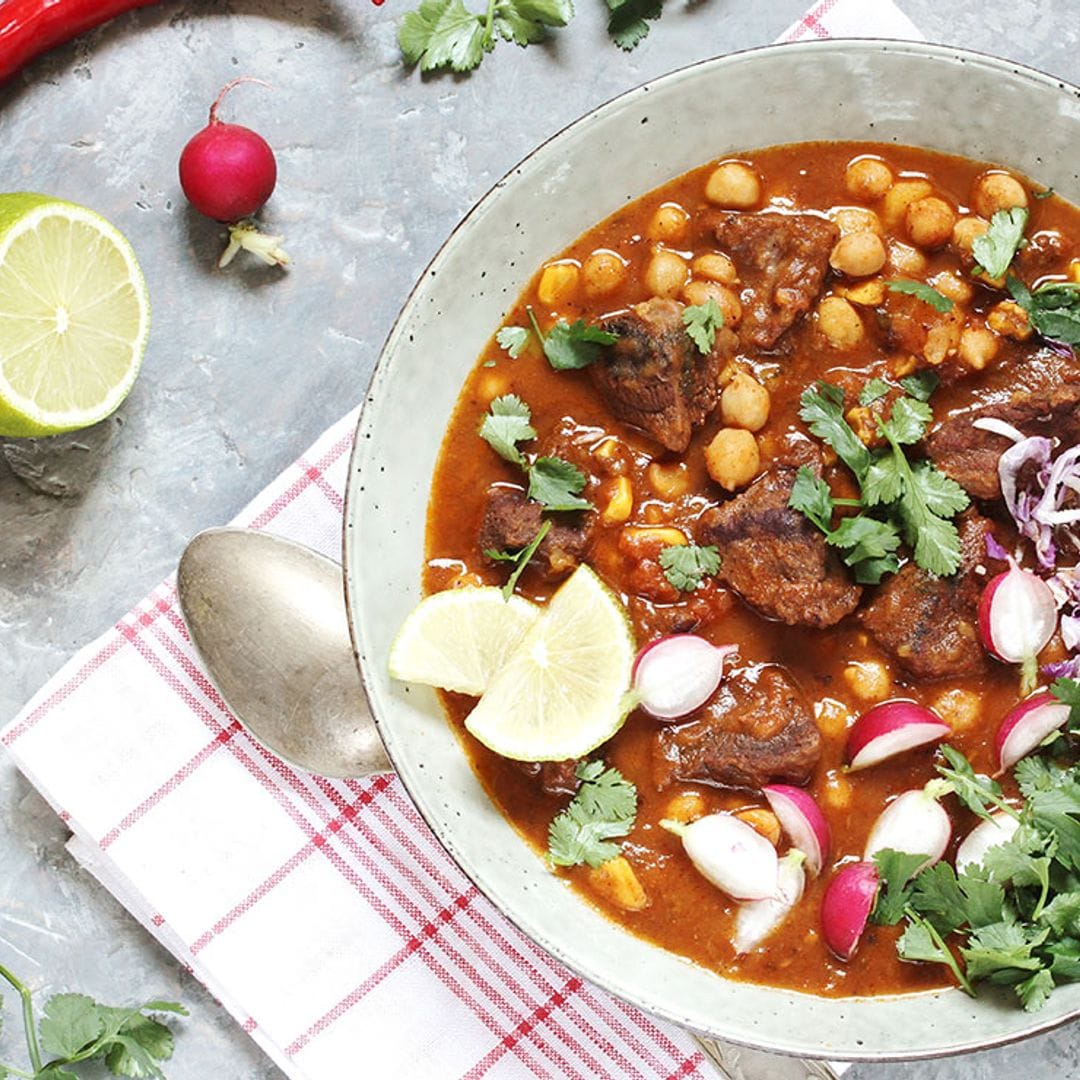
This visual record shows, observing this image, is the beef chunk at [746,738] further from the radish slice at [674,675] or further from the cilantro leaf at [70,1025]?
the cilantro leaf at [70,1025]

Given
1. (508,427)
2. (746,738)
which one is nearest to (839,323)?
(508,427)

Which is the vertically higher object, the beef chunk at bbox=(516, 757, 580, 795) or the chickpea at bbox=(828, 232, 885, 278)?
the chickpea at bbox=(828, 232, 885, 278)

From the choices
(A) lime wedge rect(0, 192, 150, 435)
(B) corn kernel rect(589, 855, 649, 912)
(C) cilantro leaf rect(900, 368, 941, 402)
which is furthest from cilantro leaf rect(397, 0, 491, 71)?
(B) corn kernel rect(589, 855, 649, 912)

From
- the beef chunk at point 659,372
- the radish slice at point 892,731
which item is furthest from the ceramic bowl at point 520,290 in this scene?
the radish slice at point 892,731

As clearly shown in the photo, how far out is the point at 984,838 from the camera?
12.7 ft

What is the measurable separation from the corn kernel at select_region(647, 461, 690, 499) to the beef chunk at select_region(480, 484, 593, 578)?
217mm

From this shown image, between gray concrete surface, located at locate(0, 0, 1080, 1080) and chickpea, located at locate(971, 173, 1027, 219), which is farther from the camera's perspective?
gray concrete surface, located at locate(0, 0, 1080, 1080)

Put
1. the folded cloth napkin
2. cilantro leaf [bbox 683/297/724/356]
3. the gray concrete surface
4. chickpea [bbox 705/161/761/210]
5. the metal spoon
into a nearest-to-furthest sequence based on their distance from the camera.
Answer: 1. cilantro leaf [bbox 683/297/724/356]
2. chickpea [bbox 705/161/761/210]
3. the metal spoon
4. the folded cloth napkin
5. the gray concrete surface

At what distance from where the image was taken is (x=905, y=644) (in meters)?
3.89

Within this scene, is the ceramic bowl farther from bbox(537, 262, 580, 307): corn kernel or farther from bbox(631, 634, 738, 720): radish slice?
bbox(631, 634, 738, 720): radish slice

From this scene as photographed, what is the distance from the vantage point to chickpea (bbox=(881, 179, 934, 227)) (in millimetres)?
3949

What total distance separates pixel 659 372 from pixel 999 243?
1036mm

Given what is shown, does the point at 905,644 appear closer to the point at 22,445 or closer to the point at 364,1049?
the point at 364,1049

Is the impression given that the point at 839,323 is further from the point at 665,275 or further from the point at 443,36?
the point at 443,36
